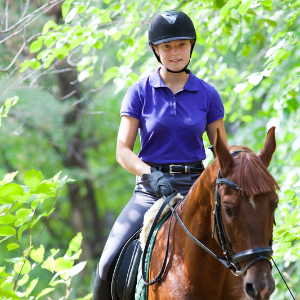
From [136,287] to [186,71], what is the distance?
5.03 ft

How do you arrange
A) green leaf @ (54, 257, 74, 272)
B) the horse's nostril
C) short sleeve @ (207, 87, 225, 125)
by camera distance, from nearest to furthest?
the horse's nostril < short sleeve @ (207, 87, 225, 125) < green leaf @ (54, 257, 74, 272)

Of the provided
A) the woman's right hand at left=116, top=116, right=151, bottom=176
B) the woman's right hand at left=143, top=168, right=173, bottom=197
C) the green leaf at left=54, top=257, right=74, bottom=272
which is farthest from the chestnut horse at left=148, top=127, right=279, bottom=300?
the green leaf at left=54, top=257, right=74, bottom=272

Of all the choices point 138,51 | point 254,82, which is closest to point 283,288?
point 254,82

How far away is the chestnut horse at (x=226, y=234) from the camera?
1822 mm

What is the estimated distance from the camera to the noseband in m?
1.81

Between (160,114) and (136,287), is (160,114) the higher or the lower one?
the higher one

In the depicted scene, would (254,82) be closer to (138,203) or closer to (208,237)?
(138,203)

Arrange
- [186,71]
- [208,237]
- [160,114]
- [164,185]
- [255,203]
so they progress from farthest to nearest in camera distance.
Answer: [186,71], [160,114], [164,185], [208,237], [255,203]

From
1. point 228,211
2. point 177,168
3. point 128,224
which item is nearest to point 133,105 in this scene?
point 177,168

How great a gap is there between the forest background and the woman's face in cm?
71

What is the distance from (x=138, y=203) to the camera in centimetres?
288

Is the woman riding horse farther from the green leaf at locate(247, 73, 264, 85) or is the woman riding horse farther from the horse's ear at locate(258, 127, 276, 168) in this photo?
the horse's ear at locate(258, 127, 276, 168)

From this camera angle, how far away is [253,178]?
186cm

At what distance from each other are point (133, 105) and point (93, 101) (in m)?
9.45
